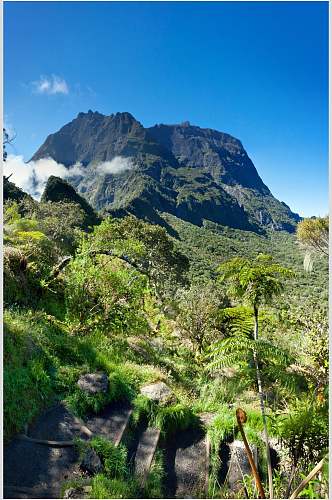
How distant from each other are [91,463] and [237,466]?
1653 millimetres

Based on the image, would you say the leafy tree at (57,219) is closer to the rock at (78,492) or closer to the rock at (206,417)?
the rock at (206,417)

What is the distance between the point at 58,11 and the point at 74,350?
4322mm

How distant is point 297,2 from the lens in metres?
3.46

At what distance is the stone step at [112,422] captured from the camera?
14.5 ft

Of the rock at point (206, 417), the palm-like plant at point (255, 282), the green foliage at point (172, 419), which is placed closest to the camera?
the palm-like plant at point (255, 282)

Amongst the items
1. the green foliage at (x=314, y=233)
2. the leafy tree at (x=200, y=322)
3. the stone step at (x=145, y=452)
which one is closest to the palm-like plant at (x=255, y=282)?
the stone step at (x=145, y=452)

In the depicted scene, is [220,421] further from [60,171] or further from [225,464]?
[60,171]

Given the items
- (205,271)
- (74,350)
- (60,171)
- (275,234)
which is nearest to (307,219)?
(74,350)

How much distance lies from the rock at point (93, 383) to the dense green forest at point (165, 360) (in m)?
0.08

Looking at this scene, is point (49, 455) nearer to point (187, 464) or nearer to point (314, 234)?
point (187, 464)

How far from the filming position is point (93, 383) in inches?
201

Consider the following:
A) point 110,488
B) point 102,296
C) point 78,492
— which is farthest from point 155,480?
point 102,296

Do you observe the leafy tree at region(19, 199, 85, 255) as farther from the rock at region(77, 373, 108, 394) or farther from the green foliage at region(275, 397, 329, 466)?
the green foliage at region(275, 397, 329, 466)

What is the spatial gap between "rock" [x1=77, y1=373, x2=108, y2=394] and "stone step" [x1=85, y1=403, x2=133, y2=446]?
0.26 m
